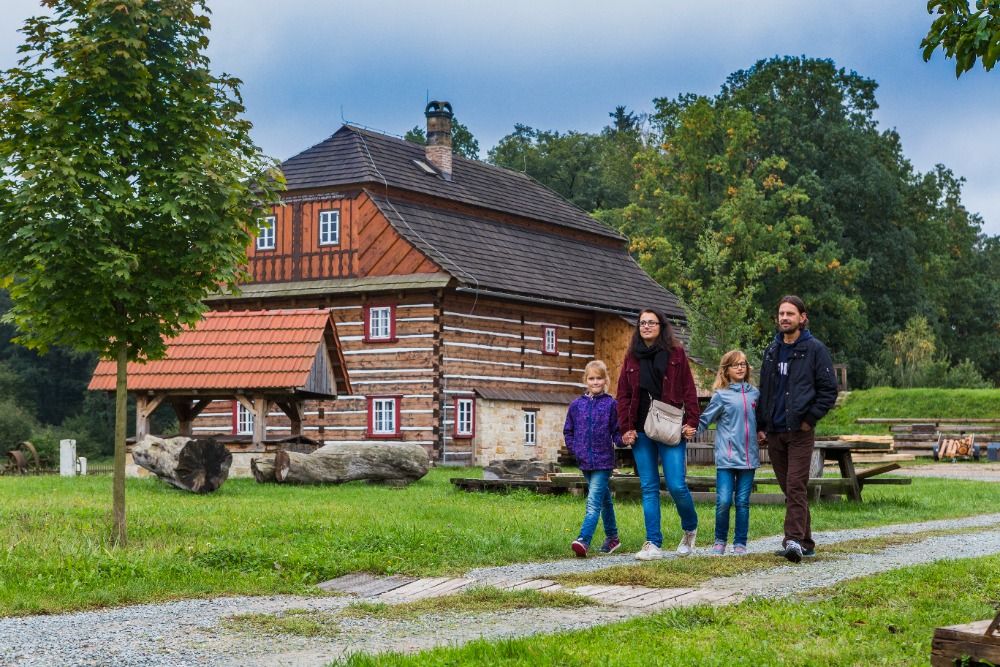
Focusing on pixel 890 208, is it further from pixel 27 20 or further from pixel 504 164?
pixel 27 20

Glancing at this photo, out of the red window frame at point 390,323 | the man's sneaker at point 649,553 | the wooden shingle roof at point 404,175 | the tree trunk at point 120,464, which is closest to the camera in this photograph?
the man's sneaker at point 649,553

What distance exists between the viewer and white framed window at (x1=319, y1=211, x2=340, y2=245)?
35.5 metres

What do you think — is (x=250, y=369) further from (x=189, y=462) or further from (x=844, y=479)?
(x=844, y=479)

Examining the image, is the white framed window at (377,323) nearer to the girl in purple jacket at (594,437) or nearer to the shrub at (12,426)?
the shrub at (12,426)

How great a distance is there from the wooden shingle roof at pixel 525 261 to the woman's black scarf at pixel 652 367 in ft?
72.7

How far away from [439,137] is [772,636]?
3435 cm

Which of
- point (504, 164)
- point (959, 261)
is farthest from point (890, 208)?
point (504, 164)

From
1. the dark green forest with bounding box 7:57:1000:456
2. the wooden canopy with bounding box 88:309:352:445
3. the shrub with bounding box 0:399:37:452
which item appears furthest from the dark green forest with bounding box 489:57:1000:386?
the shrub with bounding box 0:399:37:452

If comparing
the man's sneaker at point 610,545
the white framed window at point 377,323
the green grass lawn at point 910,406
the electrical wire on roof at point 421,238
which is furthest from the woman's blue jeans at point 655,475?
the green grass lawn at point 910,406

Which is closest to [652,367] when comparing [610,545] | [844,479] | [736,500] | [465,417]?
[736,500]

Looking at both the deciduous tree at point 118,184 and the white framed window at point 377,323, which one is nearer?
Answer: the deciduous tree at point 118,184

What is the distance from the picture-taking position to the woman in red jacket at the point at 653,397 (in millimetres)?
10742

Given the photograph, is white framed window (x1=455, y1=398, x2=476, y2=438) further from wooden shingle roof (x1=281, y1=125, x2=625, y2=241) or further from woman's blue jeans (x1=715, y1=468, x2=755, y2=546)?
woman's blue jeans (x1=715, y1=468, x2=755, y2=546)

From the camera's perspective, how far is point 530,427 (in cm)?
3625
